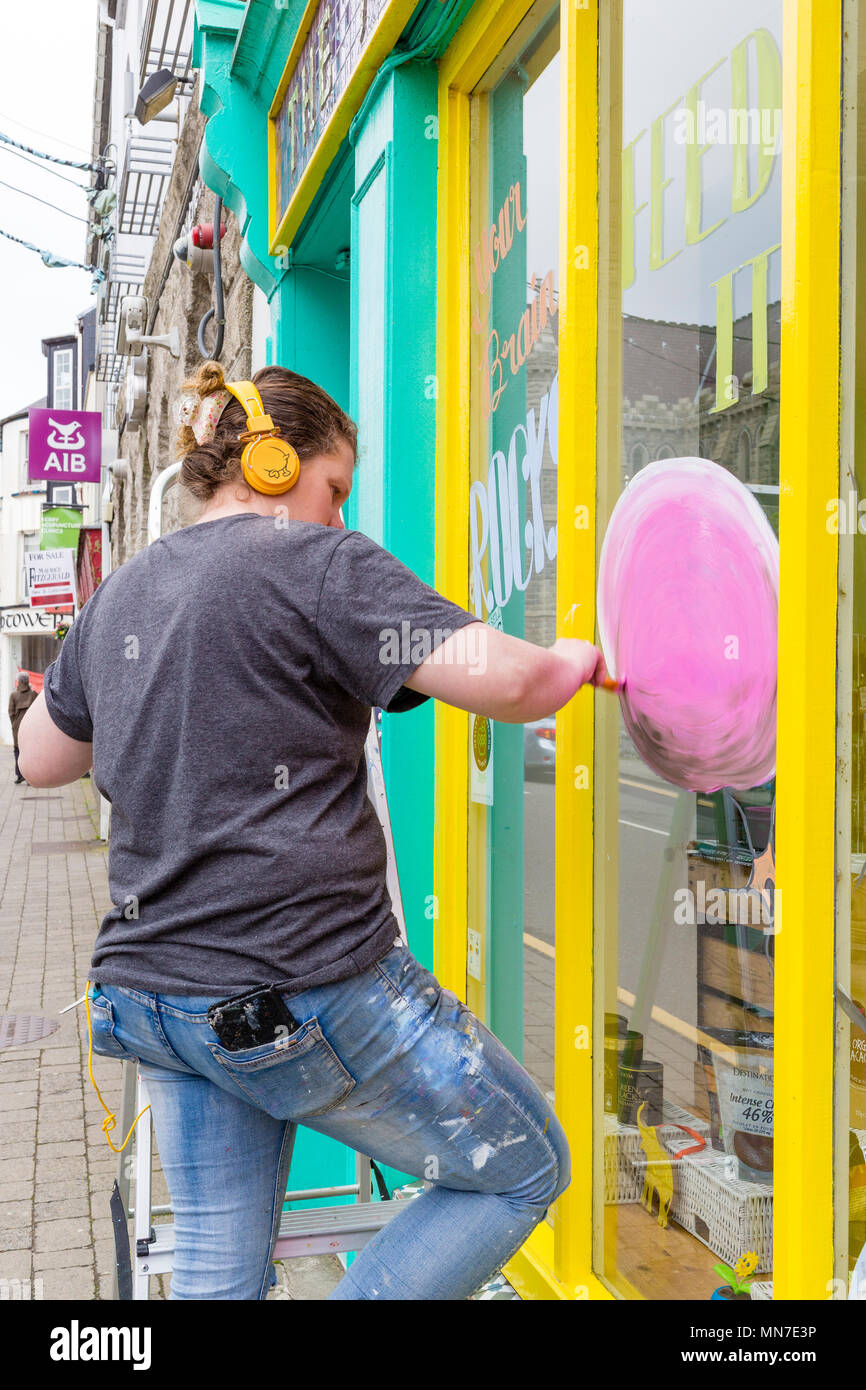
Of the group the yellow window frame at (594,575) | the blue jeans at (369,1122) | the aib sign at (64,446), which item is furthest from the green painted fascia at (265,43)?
the aib sign at (64,446)

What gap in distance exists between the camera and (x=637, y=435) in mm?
2188

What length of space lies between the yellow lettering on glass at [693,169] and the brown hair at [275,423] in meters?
0.67

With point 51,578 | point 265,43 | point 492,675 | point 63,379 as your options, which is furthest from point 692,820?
point 63,379

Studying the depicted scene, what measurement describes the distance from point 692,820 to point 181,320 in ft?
24.3

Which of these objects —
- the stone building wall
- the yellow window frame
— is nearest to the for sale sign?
the stone building wall

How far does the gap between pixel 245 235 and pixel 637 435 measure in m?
3.57

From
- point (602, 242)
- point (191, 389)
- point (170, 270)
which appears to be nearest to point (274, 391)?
point (191, 389)

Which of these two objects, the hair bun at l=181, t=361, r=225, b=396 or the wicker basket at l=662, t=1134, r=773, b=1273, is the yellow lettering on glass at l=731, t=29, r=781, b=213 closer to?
the hair bun at l=181, t=361, r=225, b=396

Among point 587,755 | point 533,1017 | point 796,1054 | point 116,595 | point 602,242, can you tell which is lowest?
point 533,1017

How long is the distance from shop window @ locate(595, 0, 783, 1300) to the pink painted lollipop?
0.04 m

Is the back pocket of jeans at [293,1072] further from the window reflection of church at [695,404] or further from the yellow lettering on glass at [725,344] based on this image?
the yellow lettering on glass at [725,344]

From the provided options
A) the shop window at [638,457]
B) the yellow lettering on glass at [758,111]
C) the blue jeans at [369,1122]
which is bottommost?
the blue jeans at [369,1122]

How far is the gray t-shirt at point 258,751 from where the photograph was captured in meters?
1.60

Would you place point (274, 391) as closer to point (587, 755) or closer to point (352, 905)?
point (352, 905)
